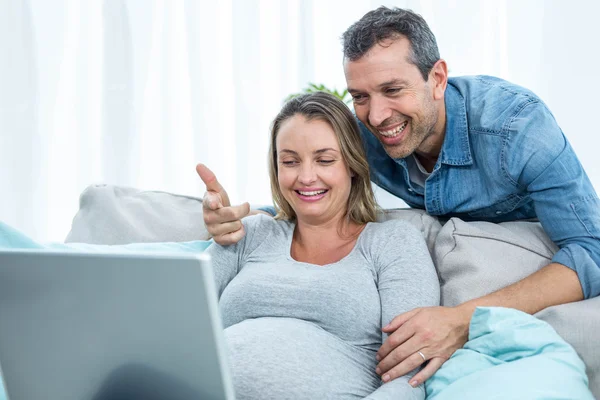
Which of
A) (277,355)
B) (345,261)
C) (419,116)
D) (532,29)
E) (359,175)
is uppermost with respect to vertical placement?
(532,29)

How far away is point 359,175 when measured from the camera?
5.77 ft

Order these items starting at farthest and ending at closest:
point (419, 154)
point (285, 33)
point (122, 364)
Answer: point (285, 33) < point (419, 154) < point (122, 364)

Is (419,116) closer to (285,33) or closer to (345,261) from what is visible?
(345,261)

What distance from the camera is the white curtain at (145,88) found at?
13.1 ft

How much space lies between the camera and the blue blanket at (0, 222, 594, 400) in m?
1.15

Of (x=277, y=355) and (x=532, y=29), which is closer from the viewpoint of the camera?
(x=277, y=355)

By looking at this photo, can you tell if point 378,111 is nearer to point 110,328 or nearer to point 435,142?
point 435,142

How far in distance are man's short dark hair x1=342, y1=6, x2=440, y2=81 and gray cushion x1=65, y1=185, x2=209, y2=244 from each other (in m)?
0.70

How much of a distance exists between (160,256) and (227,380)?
181mm

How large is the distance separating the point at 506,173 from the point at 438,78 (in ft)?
1.18

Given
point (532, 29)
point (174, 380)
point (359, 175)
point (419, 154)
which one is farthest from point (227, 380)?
point (532, 29)

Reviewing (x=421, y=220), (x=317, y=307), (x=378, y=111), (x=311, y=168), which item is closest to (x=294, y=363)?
(x=317, y=307)

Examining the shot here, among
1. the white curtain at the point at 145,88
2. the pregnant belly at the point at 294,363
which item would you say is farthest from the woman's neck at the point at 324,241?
the white curtain at the point at 145,88

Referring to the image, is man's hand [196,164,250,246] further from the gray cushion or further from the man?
the gray cushion
